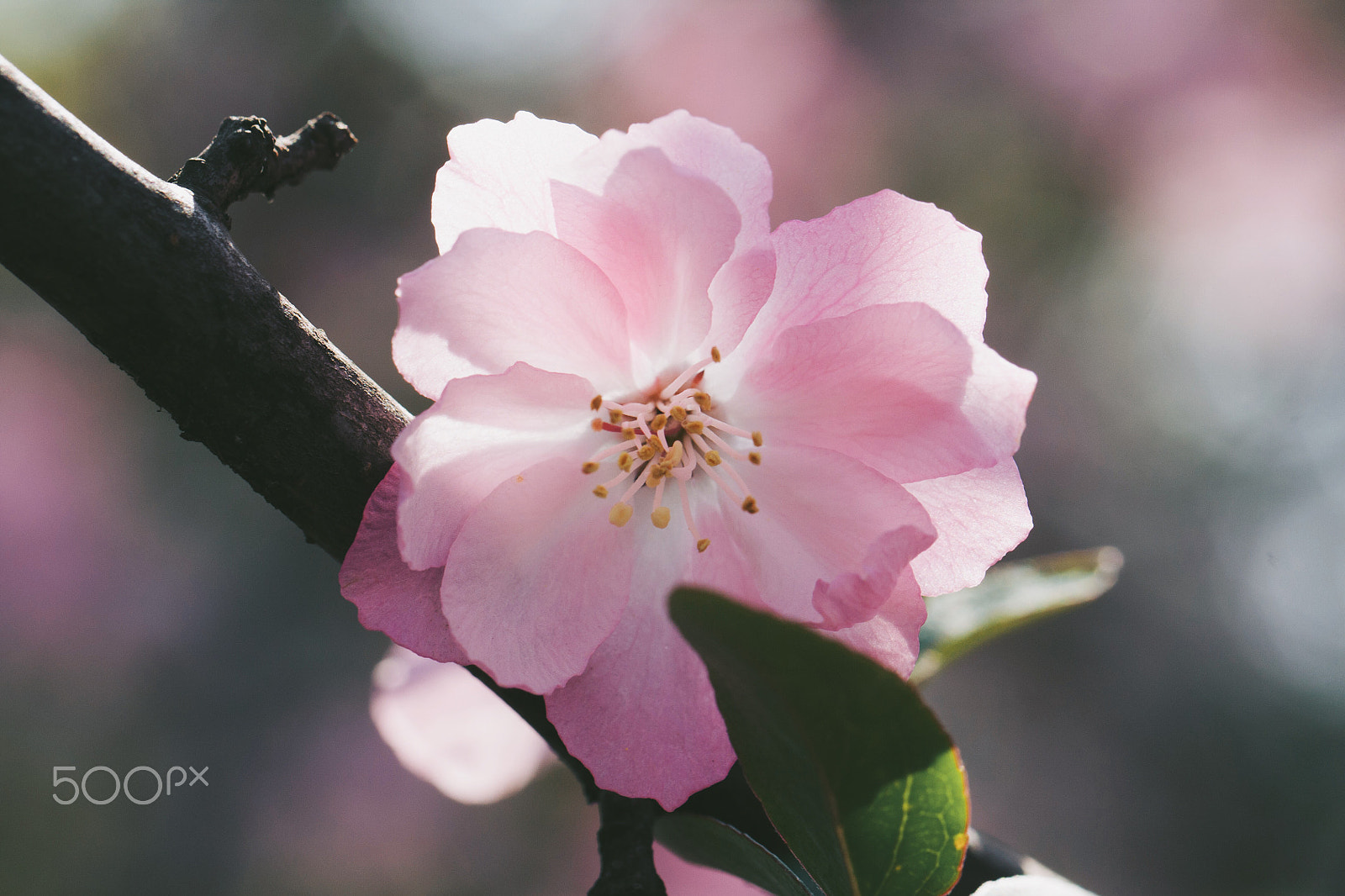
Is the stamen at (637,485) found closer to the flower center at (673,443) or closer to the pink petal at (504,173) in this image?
the flower center at (673,443)

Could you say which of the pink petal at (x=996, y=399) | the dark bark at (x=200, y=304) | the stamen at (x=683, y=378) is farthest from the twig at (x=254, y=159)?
the pink petal at (x=996, y=399)

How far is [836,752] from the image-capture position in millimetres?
298

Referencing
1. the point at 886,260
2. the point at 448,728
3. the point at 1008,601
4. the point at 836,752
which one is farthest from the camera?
the point at 448,728

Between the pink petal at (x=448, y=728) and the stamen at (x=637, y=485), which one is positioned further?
the pink petal at (x=448, y=728)

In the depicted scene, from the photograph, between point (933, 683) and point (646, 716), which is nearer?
point (646, 716)

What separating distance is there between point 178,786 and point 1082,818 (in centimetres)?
270

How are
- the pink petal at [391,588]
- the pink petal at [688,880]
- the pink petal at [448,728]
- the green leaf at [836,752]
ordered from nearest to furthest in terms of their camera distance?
the green leaf at [836,752]
the pink petal at [391,588]
the pink petal at [448,728]
the pink petal at [688,880]

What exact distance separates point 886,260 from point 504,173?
199 millimetres

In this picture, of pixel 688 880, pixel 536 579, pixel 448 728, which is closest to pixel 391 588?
pixel 536 579

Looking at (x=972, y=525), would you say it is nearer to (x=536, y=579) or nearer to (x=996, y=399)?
(x=996, y=399)

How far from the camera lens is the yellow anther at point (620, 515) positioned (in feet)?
1.39

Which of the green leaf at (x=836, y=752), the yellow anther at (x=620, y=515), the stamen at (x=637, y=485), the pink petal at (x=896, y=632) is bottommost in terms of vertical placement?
the green leaf at (x=836, y=752)

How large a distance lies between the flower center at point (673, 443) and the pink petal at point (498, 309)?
5 cm

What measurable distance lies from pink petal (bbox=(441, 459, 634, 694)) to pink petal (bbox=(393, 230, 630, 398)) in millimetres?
64
